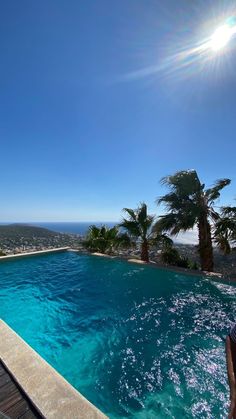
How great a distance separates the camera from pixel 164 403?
2.69 m

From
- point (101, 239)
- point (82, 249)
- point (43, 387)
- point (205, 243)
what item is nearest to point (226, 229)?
point (205, 243)

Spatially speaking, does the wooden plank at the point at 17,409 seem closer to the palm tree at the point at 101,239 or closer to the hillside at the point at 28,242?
the palm tree at the point at 101,239

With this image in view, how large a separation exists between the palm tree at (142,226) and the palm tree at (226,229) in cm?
323

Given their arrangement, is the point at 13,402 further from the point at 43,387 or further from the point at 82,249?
the point at 82,249

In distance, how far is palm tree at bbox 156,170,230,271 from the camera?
891 cm

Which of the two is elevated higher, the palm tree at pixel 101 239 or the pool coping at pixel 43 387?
the palm tree at pixel 101 239

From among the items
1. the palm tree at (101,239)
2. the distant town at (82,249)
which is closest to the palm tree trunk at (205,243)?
the distant town at (82,249)

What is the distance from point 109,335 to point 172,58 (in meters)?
8.59

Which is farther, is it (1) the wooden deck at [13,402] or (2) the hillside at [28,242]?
(2) the hillside at [28,242]

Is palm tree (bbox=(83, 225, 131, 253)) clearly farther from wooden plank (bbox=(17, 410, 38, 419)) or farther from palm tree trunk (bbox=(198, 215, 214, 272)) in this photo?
wooden plank (bbox=(17, 410, 38, 419))

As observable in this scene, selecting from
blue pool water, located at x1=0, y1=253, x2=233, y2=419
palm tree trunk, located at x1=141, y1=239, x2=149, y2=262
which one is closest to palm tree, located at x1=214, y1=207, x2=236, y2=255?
blue pool water, located at x1=0, y1=253, x2=233, y2=419

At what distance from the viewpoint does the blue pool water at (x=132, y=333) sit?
9.19 feet

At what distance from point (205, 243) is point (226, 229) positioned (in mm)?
1118

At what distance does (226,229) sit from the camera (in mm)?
8336
